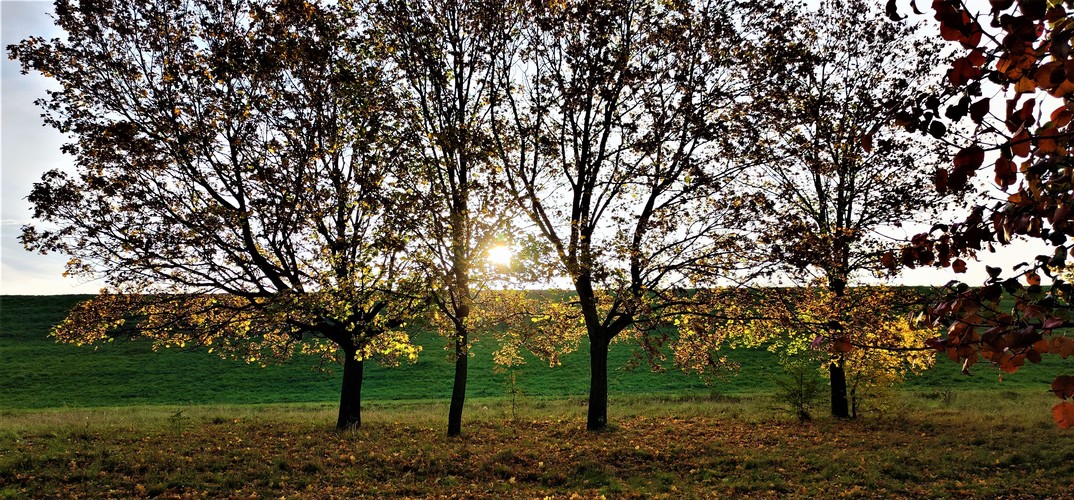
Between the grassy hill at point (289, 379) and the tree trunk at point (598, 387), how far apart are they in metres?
15.8

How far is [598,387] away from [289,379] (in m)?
32.7

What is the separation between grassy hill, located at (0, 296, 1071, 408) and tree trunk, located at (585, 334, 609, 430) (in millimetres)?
15785

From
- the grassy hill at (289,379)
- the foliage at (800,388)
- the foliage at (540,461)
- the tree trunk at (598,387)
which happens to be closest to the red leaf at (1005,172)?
the foliage at (540,461)

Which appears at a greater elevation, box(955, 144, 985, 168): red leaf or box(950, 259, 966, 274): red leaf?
box(955, 144, 985, 168): red leaf

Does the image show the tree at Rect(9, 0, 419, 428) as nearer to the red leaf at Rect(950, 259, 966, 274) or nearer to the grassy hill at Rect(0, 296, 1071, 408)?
the red leaf at Rect(950, 259, 966, 274)

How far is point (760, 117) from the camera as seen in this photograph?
17.1 metres

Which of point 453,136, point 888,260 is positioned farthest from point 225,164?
point 888,260

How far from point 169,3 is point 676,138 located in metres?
15.4

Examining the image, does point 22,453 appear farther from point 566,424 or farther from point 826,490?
point 826,490

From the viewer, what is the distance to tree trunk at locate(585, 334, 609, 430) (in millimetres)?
19266

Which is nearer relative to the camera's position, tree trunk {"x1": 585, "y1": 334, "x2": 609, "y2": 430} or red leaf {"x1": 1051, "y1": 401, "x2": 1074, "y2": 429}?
red leaf {"x1": 1051, "y1": 401, "x2": 1074, "y2": 429}

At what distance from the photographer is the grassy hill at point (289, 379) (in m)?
37.9

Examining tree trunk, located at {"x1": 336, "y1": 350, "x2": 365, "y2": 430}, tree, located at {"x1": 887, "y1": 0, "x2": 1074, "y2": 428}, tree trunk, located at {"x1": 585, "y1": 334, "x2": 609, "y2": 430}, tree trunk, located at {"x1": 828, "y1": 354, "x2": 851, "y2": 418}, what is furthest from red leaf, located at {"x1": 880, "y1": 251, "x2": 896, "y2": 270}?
tree trunk, located at {"x1": 828, "y1": 354, "x2": 851, "y2": 418}

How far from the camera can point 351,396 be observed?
19516 millimetres
